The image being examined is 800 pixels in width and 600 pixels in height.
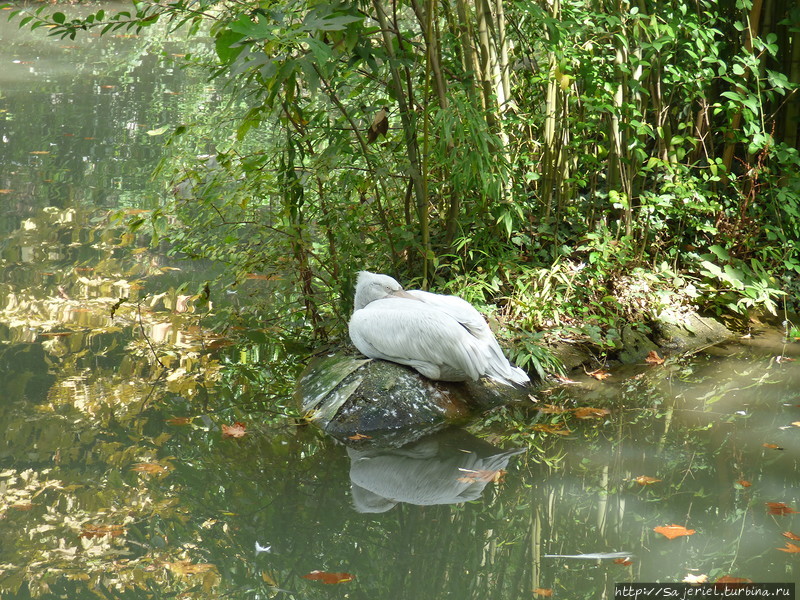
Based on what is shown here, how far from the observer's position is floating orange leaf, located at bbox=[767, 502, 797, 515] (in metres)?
3.16

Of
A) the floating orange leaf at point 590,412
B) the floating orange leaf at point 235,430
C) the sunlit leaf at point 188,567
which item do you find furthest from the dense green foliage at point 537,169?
the sunlit leaf at point 188,567

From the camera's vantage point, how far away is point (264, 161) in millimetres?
4242

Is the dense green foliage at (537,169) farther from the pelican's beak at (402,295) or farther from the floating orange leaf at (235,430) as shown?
the floating orange leaf at (235,430)

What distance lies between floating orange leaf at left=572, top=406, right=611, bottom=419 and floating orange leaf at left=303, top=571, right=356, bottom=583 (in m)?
1.57

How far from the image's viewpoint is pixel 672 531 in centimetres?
306

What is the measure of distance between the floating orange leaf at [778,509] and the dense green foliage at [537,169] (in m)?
1.34

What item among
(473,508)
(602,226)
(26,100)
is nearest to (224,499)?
(473,508)

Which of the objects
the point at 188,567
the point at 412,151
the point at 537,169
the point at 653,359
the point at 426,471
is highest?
the point at 412,151

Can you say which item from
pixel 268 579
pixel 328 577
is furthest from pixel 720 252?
pixel 268 579

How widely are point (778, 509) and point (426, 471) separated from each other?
1.36 m

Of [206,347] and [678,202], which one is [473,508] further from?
[678,202]

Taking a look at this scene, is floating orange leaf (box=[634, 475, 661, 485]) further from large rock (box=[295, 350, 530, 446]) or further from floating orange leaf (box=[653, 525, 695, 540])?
large rock (box=[295, 350, 530, 446])

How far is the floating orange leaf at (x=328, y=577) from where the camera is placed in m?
2.83

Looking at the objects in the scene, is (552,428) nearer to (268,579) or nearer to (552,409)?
(552,409)
